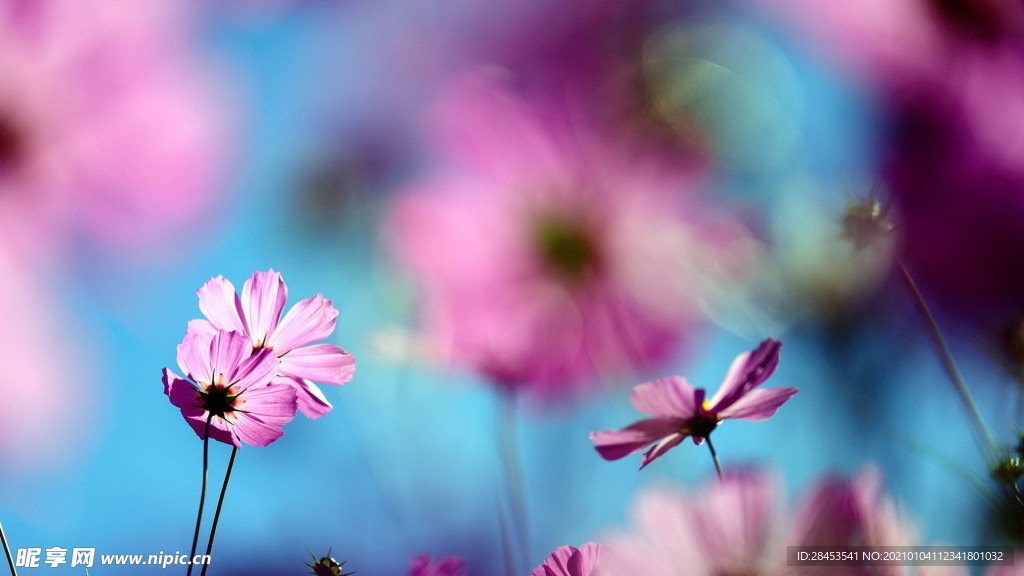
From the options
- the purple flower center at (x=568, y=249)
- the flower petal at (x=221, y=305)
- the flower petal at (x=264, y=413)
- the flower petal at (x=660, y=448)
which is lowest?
the flower petal at (x=660, y=448)

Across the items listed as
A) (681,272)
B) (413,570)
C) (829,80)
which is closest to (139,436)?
(413,570)

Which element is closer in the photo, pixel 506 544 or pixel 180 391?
pixel 180 391

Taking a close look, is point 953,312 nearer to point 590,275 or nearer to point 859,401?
point 859,401

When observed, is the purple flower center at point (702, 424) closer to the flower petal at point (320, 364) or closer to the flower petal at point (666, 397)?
the flower petal at point (666, 397)

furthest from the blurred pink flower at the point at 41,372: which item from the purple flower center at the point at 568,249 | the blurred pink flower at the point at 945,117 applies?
the blurred pink flower at the point at 945,117

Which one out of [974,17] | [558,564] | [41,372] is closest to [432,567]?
[558,564]

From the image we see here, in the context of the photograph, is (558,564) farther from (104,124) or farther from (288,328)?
(104,124)

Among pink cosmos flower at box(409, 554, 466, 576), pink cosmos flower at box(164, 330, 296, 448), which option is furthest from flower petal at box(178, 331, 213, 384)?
pink cosmos flower at box(409, 554, 466, 576)

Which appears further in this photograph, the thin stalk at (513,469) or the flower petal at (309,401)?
the thin stalk at (513,469)
